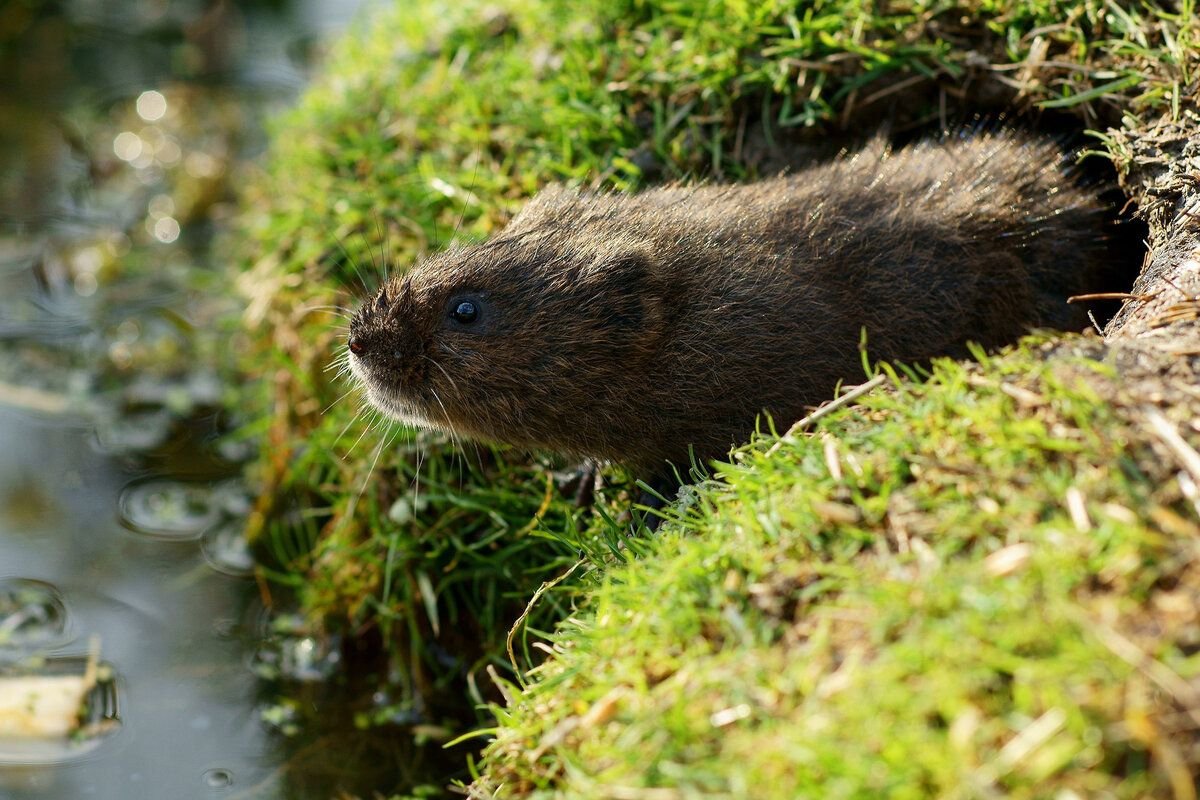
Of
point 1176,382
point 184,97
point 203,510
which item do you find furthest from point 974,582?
point 184,97

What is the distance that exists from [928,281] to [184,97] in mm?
6319

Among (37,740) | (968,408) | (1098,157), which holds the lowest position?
(37,740)

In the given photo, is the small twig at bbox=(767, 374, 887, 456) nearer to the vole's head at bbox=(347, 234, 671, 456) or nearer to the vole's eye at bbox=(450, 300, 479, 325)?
the vole's head at bbox=(347, 234, 671, 456)

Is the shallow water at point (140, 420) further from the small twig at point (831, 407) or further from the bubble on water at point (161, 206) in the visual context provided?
the small twig at point (831, 407)

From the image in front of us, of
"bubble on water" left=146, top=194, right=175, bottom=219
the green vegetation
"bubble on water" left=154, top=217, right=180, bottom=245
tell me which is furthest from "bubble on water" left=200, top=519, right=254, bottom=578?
"bubble on water" left=146, top=194, right=175, bottom=219

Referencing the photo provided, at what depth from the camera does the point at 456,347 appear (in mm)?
4098

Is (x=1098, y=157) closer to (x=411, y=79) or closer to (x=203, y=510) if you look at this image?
(x=411, y=79)

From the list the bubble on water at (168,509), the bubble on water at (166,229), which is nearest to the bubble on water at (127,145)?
the bubble on water at (166,229)

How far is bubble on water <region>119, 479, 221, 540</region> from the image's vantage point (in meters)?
5.61

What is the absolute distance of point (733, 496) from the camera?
3.36 meters

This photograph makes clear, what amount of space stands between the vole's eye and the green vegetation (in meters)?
0.66

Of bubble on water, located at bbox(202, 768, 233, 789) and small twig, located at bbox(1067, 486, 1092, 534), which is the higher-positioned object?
small twig, located at bbox(1067, 486, 1092, 534)

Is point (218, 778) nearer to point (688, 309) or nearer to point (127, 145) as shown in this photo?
point (688, 309)

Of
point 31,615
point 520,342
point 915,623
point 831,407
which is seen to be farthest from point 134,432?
point 915,623
